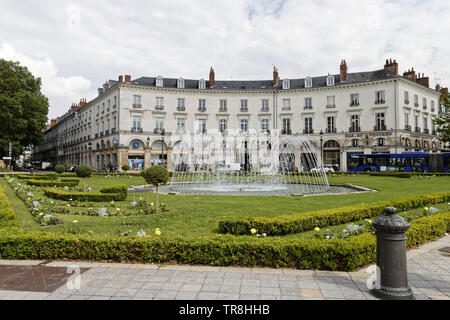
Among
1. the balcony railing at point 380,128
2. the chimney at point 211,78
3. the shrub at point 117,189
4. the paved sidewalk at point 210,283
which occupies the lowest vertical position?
the paved sidewalk at point 210,283

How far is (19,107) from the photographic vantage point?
1462 inches

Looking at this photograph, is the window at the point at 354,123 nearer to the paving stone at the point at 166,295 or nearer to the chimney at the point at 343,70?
the chimney at the point at 343,70

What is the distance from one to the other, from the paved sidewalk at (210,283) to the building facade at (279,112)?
38988 mm

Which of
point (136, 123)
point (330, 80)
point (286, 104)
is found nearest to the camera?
point (136, 123)

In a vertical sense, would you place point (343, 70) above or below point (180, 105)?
above

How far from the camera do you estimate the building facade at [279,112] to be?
4209 cm

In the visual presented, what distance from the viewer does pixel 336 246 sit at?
4848mm

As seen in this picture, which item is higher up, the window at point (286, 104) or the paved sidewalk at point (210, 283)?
the window at point (286, 104)

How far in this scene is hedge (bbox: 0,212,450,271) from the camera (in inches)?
190

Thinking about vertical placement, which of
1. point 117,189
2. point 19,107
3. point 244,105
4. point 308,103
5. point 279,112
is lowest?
point 117,189

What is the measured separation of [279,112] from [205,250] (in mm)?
44242

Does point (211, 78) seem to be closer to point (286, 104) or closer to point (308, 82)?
point (286, 104)

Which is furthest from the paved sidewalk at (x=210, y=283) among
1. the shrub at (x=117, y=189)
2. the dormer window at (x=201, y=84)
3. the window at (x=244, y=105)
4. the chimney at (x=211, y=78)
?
the chimney at (x=211, y=78)

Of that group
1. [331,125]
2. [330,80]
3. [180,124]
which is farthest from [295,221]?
[330,80]
